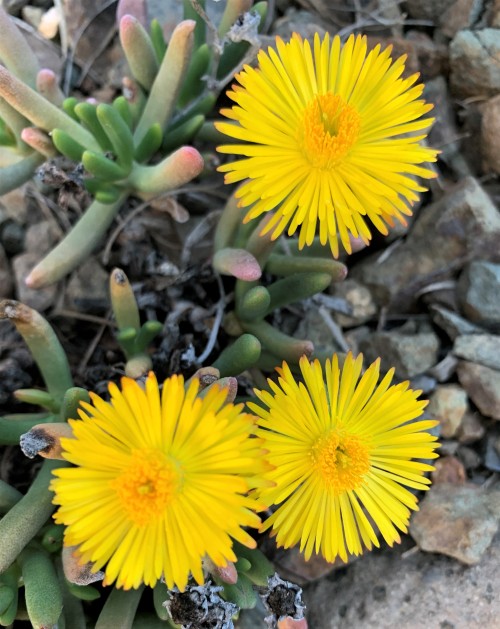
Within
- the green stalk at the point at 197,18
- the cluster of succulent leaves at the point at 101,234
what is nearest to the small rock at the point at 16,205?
the cluster of succulent leaves at the point at 101,234

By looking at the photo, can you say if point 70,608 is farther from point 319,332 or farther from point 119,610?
point 319,332

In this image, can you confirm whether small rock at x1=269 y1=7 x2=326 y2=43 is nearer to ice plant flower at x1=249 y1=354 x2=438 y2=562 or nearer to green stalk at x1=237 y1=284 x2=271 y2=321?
green stalk at x1=237 y1=284 x2=271 y2=321

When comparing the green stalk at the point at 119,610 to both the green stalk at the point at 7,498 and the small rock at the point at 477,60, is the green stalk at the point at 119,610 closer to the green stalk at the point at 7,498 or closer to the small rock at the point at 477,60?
the green stalk at the point at 7,498

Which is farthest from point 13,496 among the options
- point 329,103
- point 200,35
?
point 200,35

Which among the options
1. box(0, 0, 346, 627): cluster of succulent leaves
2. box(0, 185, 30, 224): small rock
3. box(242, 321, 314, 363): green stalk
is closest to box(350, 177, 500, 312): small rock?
box(0, 0, 346, 627): cluster of succulent leaves

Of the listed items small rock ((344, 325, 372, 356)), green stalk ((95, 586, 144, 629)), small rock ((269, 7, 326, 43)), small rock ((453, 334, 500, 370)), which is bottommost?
green stalk ((95, 586, 144, 629))

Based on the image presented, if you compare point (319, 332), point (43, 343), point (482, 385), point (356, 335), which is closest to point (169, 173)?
point (43, 343)
